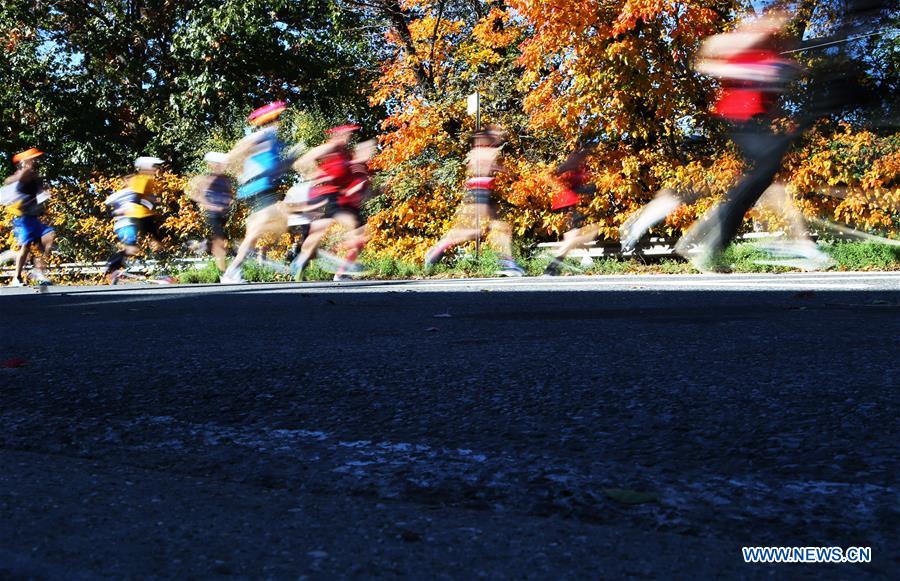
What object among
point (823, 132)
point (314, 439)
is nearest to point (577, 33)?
point (823, 132)

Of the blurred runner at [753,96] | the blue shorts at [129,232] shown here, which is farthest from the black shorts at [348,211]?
the blurred runner at [753,96]

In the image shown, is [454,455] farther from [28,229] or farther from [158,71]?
[158,71]

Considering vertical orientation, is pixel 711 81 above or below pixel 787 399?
above

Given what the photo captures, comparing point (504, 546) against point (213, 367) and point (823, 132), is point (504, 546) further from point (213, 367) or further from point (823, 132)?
point (823, 132)

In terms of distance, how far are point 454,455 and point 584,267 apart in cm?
1788

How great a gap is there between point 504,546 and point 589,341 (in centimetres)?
358

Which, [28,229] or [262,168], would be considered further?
[28,229]

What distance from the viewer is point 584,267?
20.4 m

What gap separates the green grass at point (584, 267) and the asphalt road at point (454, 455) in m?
12.1

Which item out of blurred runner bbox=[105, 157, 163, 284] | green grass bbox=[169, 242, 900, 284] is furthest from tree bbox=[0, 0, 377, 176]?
blurred runner bbox=[105, 157, 163, 284]

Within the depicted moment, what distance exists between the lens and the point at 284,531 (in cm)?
207

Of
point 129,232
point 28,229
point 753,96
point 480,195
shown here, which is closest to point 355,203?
point 480,195

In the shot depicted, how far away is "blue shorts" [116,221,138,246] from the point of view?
47.9 feet

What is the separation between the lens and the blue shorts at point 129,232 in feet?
47.9
